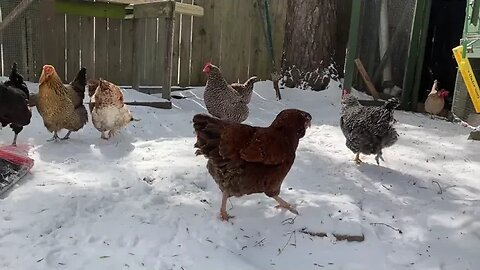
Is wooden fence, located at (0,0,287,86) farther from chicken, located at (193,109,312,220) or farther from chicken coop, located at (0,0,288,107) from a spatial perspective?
chicken, located at (193,109,312,220)

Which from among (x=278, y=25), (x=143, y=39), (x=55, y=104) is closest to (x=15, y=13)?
(x=143, y=39)

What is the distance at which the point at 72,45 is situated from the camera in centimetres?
755

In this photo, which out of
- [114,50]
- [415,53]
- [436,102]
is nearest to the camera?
[436,102]

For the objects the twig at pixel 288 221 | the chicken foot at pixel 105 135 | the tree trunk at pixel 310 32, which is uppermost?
the tree trunk at pixel 310 32

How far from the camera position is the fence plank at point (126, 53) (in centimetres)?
786

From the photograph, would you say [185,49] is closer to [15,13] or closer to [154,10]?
[154,10]

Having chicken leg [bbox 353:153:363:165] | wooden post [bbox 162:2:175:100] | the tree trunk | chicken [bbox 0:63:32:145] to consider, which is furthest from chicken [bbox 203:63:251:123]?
the tree trunk

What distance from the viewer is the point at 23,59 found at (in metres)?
6.68

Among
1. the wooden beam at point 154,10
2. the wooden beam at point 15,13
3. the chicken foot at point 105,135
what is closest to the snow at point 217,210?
the chicken foot at point 105,135

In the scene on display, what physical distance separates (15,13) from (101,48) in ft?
5.79

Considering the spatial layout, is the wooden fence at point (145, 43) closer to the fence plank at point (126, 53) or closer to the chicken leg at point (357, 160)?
the fence plank at point (126, 53)

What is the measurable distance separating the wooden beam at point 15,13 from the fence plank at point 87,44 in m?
1.31

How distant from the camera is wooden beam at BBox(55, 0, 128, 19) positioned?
281 inches

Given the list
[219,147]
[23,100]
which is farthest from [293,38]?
[219,147]
